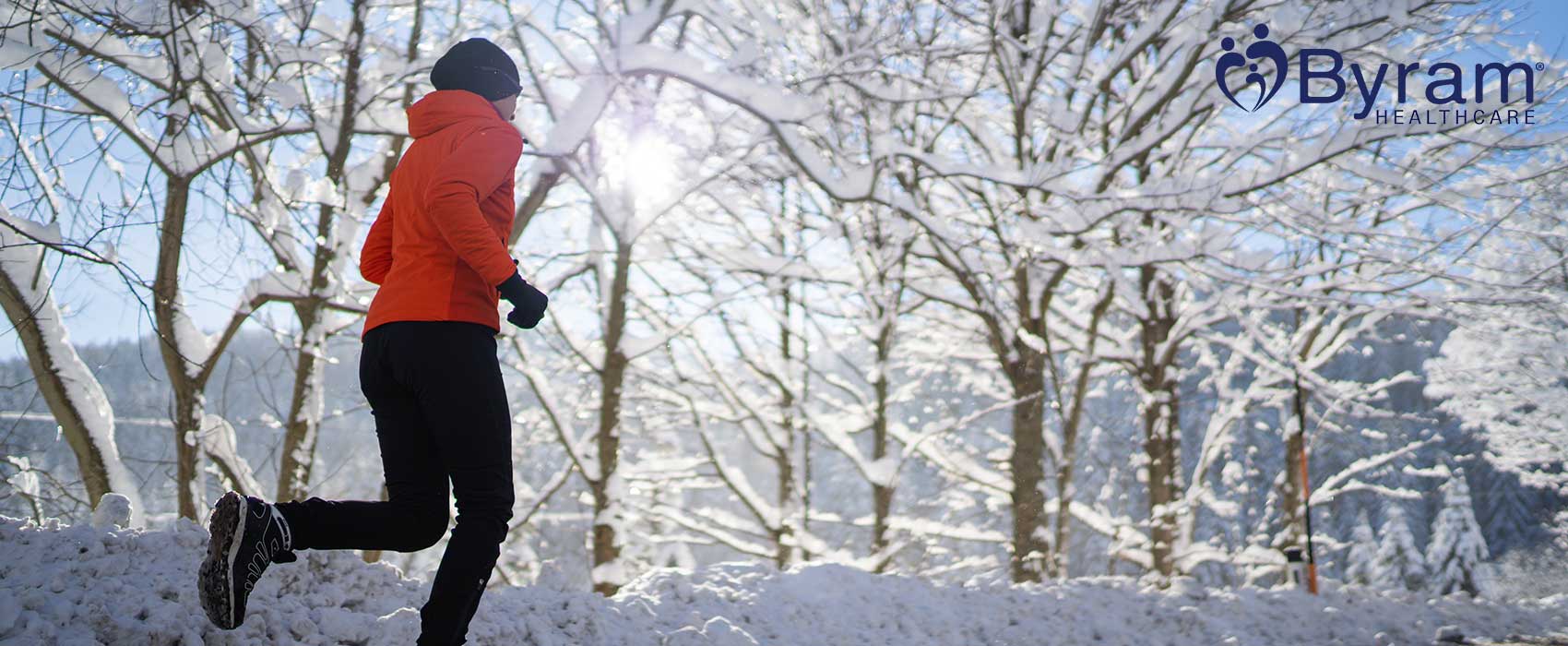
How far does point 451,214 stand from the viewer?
7.24 feet

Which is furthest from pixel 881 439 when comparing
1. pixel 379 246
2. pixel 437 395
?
pixel 437 395

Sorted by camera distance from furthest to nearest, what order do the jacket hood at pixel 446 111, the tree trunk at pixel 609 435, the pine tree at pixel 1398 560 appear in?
the pine tree at pixel 1398 560 < the tree trunk at pixel 609 435 < the jacket hood at pixel 446 111

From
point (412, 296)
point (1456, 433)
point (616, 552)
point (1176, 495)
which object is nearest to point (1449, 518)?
point (1456, 433)

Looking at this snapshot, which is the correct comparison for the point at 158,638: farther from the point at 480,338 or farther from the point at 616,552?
the point at 616,552

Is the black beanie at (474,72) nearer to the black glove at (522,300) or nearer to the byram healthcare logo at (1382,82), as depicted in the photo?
the black glove at (522,300)

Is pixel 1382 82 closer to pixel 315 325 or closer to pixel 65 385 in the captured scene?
pixel 315 325

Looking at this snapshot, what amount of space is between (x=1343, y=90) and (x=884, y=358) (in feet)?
17.5

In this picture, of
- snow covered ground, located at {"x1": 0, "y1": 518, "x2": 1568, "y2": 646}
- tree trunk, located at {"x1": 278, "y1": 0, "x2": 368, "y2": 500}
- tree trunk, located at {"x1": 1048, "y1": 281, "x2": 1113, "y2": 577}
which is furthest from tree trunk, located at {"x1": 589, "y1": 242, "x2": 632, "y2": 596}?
tree trunk, located at {"x1": 1048, "y1": 281, "x2": 1113, "y2": 577}

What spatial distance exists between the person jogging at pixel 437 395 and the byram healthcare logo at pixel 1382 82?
6.08 m

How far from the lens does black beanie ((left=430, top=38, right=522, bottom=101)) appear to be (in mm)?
2508

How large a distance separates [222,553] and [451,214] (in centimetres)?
96

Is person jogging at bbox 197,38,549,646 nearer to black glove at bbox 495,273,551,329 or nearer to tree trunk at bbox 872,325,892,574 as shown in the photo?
black glove at bbox 495,273,551,329

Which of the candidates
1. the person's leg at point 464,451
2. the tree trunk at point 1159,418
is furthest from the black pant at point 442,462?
the tree trunk at point 1159,418

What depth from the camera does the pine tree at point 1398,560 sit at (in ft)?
76.0
